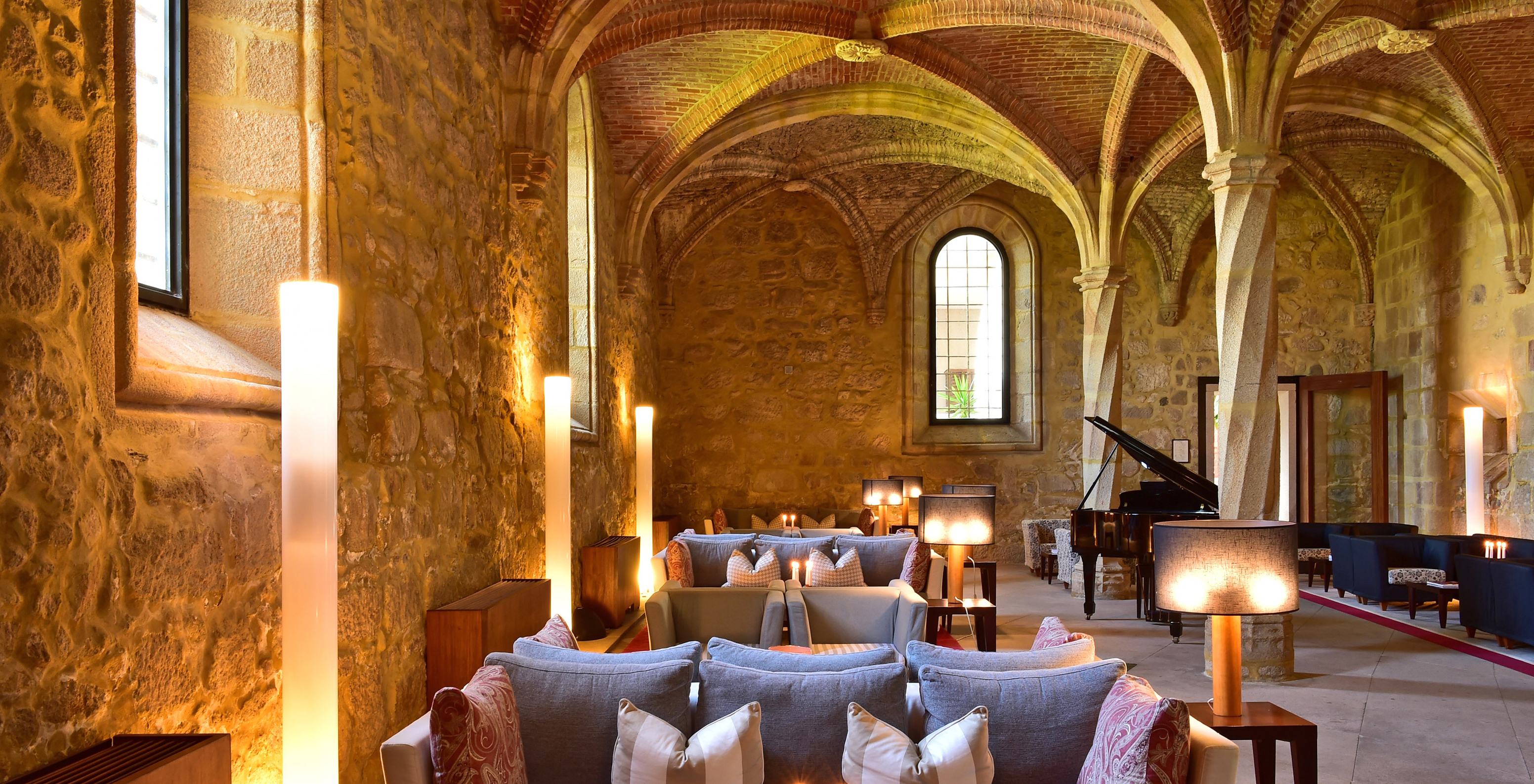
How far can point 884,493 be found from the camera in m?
11.1

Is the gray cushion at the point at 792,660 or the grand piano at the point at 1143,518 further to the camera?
the grand piano at the point at 1143,518

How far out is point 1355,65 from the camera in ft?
27.5

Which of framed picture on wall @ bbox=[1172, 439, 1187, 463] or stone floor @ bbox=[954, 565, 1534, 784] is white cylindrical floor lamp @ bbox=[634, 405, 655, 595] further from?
framed picture on wall @ bbox=[1172, 439, 1187, 463]

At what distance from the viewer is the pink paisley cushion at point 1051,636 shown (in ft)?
10.5

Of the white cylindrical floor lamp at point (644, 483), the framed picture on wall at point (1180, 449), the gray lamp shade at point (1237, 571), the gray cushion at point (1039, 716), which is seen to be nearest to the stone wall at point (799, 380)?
the framed picture on wall at point (1180, 449)

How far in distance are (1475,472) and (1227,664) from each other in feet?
25.9

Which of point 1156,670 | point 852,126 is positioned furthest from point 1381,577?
point 852,126

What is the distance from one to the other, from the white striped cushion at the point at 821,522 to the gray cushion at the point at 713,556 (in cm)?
513

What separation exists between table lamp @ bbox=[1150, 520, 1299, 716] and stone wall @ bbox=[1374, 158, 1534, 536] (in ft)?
25.6

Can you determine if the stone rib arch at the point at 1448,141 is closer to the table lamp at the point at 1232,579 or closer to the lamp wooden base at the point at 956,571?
the lamp wooden base at the point at 956,571

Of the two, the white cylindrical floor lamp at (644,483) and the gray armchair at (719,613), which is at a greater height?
the white cylindrical floor lamp at (644,483)

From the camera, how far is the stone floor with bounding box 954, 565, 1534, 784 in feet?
14.7

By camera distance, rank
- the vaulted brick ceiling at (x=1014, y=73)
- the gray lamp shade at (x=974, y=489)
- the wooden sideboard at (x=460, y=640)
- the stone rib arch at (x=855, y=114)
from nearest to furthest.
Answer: the wooden sideboard at (x=460, y=640) → the vaulted brick ceiling at (x=1014, y=73) → the stone rib arch at (x=855, y=114) → the gray lamp shade at (x=974, y=489)

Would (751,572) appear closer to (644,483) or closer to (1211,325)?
(644,483)
